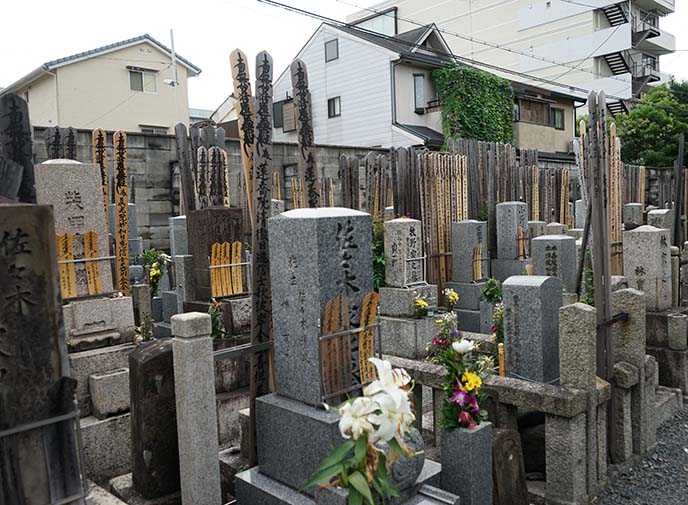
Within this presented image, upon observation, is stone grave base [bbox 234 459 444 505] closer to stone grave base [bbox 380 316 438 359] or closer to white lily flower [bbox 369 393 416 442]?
white lily flower [bbox 369 393 416 442]

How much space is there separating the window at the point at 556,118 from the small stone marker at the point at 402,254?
19543mm

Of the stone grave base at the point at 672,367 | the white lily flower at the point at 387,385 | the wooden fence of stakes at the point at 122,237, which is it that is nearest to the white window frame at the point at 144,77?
the wooden fence of stakes at the point at 122,237

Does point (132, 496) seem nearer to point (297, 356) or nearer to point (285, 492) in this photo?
point (285, 492)

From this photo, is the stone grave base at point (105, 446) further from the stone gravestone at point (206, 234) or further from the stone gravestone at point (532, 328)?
the stone gravestone at point (532, 328)

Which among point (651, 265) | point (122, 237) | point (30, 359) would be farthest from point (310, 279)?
point (651, 265)

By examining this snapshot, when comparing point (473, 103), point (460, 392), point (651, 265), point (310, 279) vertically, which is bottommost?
point (460, 392)

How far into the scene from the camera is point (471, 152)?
42.7 feet

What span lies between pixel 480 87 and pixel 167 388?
19603mm

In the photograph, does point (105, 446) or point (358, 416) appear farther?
point (105, 446)

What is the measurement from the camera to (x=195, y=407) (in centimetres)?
384

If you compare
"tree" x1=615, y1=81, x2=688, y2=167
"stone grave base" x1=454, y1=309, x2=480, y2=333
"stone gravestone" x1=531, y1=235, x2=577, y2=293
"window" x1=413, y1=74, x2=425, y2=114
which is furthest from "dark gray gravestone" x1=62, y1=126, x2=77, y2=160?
"tree" x1=615, y1=81, x2=688, y2=167

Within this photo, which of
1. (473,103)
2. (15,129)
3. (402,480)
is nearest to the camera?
(402,480)

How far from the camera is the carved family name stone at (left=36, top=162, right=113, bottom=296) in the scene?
227 inches

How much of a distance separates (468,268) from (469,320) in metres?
1.01
